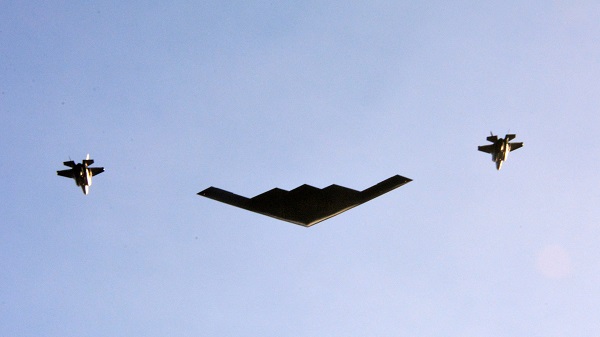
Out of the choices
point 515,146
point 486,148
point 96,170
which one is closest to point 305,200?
point 486,148

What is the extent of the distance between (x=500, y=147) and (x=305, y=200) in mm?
19619

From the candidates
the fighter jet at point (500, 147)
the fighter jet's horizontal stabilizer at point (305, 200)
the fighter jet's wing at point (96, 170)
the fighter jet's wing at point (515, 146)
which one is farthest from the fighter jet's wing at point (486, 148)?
the fighter jet's wing at point (96, 170)

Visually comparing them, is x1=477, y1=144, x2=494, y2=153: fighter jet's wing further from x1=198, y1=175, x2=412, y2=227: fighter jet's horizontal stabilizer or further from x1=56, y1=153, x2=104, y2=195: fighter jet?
x1=56, y1=153, x2=104, y2=195: fighter jet

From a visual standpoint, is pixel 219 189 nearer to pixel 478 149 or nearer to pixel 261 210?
pixel 261 210

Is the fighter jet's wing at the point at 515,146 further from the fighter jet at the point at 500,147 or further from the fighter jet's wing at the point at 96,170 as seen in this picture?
the fighter jet's wing at the point at 96,170

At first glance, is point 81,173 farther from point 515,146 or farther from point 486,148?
point 515,146

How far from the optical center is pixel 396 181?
2512cm

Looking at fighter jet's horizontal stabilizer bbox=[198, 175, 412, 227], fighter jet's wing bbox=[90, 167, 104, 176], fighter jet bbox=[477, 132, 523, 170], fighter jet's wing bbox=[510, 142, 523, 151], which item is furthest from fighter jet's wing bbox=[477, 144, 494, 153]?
fighter jet's wing bbox=[90, 167, 104, 176]

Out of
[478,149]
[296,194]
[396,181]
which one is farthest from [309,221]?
[478,149]

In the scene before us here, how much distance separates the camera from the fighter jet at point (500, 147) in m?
39.7

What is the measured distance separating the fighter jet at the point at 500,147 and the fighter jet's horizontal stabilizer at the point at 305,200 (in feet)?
56.8

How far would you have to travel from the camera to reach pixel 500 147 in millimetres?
39688

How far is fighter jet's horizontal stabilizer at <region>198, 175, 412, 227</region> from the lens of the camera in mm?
24938

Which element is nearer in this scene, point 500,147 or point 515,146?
point 500,147
